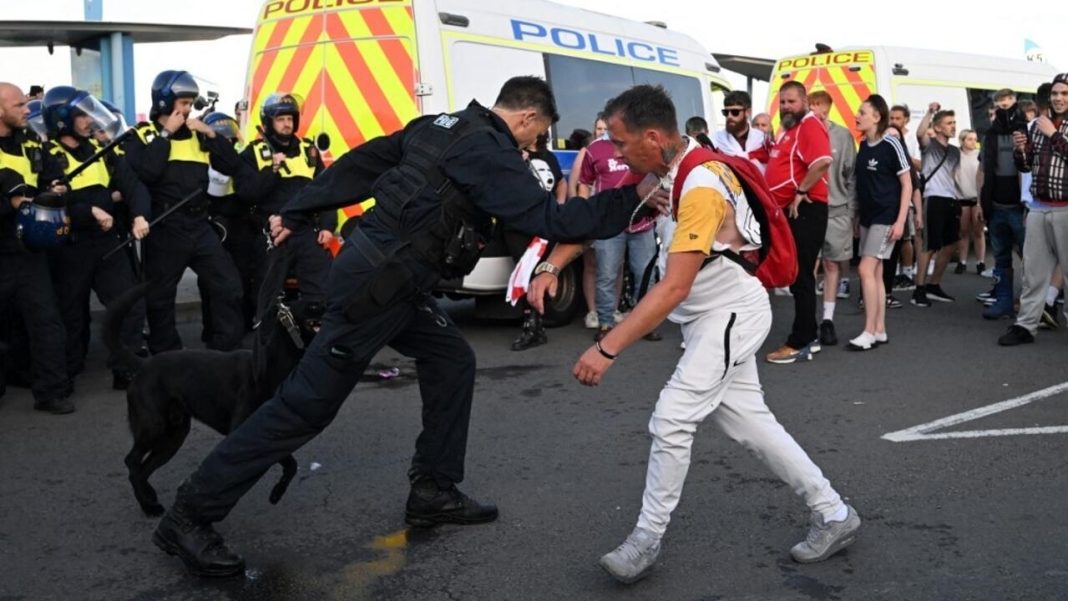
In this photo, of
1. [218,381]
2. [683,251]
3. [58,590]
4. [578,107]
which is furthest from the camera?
[578,107]

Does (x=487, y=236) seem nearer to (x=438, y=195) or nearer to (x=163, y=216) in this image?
(x=438, y=195)

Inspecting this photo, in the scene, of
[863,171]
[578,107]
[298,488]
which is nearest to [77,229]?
[298,488]

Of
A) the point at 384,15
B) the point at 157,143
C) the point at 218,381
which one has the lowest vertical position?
the point at 218,381

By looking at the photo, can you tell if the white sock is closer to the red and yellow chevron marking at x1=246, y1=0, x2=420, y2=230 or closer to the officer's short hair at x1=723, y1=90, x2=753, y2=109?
the red and yellow chevron marking at x1=246, y1=0, x2=420, y2=230

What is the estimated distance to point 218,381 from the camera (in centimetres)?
434

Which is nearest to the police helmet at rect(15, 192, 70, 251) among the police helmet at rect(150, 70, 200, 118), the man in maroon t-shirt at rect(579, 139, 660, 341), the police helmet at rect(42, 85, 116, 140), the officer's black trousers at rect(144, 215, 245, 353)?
the police helmet at rect(42, 85, 116, 140)

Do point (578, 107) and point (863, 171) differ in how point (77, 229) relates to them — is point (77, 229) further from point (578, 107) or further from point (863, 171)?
point (863, 171)

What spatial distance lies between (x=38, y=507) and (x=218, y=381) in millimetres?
1102

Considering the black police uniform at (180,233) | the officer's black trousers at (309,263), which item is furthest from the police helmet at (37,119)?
the officer's black trousers at (309,263)

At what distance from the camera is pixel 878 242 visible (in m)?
7.79

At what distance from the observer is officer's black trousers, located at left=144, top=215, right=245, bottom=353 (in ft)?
23.7

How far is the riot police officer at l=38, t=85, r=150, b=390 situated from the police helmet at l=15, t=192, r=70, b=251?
0.47 metres

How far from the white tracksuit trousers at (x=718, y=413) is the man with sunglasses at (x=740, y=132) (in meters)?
4.72

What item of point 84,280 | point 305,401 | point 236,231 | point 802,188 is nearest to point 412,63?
point 236,231
